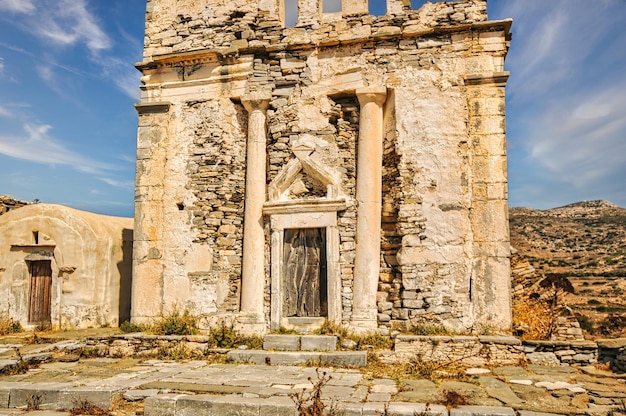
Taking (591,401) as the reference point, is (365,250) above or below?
above

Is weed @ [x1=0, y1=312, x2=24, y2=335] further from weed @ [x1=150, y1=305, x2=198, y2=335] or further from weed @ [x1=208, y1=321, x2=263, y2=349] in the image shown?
weed @ [x1=208, y1=321, x2=263, y2=349]

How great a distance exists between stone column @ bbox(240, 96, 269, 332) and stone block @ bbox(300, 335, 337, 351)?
1071mm

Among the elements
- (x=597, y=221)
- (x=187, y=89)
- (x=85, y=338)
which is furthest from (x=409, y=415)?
(x=597, y=221)

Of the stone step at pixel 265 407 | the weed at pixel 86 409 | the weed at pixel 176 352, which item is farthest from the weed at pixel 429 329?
the weed at pixel 86 409

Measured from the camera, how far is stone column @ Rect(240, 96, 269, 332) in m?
9.29

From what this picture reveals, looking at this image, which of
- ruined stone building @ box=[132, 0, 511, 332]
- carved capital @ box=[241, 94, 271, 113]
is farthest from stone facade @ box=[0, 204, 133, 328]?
carved capital @ box=[241, 94, 271, 113]

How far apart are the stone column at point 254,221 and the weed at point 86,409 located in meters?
3.61

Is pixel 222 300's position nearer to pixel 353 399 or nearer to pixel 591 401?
pixel 353 399

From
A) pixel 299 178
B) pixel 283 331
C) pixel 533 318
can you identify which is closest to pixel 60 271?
pixel 283 331

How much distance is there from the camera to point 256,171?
9734 millimetres

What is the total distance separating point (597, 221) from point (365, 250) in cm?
3327

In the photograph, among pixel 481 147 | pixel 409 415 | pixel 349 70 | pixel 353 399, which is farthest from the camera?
pixel 349 70

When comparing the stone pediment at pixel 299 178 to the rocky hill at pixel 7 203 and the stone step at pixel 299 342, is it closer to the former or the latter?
the stone step at pixel 299 342

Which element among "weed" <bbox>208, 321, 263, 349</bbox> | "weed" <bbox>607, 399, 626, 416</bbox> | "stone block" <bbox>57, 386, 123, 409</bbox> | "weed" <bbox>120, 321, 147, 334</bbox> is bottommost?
"stone block" <bbox>57, 386, 123, 409</bbox>
